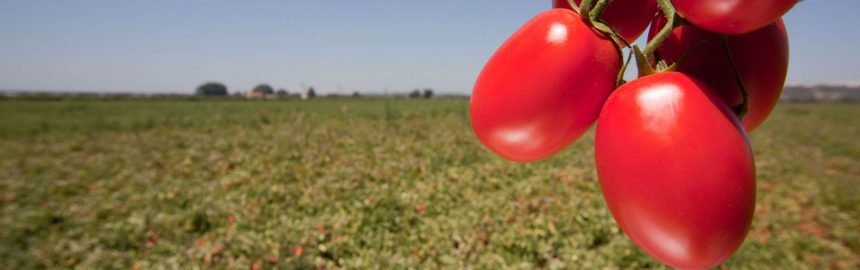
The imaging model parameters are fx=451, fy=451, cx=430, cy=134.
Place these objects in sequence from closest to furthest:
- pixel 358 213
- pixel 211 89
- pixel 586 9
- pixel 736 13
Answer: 1. pixel 736 13
2. pixel 586 9
3. pixel 358 213
4. pixel 211 89

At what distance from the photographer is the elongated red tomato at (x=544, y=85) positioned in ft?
1.50

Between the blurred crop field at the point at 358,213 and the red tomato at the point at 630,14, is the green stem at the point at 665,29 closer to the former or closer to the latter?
the red tomato at the point at 630,14

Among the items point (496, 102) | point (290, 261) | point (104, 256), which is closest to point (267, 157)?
point (104, 256)

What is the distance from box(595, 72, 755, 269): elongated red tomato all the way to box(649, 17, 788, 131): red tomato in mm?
37

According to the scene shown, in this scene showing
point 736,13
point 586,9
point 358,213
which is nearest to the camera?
point 736,13

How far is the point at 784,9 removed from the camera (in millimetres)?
333

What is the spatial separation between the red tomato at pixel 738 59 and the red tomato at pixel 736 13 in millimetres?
57

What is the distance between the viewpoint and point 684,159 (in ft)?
1.32

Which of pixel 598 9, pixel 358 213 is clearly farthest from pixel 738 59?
pixel 358 213

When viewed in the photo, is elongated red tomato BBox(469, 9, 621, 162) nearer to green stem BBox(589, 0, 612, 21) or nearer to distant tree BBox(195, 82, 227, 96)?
green stem BBox(589, 0, 612, 21)

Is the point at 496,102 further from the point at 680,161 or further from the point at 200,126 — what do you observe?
the point at 200,126

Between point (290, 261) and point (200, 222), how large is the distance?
5.77 feet

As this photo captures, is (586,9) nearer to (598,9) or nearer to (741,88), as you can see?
(598,9)

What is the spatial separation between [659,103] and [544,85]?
11cm
